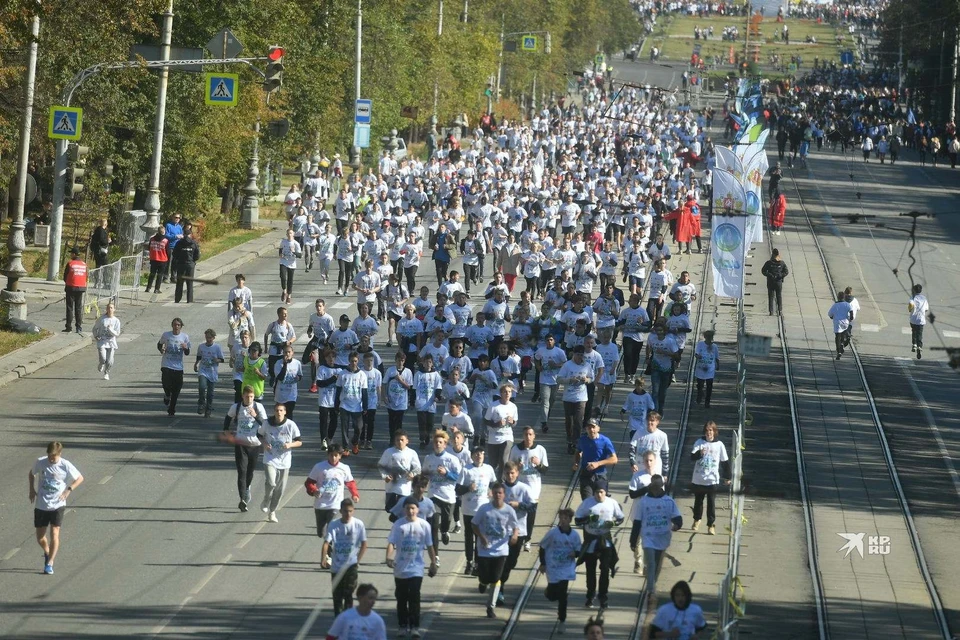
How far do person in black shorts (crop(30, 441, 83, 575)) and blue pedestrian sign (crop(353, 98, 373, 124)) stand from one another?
37.7m

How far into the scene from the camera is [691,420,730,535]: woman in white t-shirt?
18.2m

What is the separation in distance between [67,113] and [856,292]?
745 inches

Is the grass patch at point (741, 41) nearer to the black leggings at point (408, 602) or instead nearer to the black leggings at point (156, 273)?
the black leggings at point (156, 273)

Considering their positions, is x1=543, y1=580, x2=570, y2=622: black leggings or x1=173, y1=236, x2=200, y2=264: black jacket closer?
x1=543, y1=580, x2=570, y2=622: black leggings

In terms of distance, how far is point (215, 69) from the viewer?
41.2 meters

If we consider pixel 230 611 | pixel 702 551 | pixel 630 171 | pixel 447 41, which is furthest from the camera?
pixel 447 41

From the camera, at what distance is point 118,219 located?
41219mm

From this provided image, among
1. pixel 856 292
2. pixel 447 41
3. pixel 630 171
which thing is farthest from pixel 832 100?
pixel 856 292

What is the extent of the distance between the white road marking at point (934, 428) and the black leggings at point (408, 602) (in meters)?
9.99

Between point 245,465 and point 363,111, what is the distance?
35.9 metres

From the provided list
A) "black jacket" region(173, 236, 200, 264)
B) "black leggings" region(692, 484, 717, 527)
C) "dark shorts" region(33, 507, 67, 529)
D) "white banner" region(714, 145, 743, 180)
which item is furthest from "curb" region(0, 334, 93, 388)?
"white banner" region(714, 145, 743, 180)

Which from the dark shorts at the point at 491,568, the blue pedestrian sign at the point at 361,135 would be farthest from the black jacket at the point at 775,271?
the blue pedestrian sign at the point at 361,135

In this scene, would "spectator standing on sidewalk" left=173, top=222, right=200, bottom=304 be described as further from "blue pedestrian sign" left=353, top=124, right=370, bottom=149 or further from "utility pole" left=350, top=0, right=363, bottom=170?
"utility pole" left=350, top=0, right=363, bottom=170

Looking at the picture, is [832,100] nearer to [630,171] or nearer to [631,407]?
[630,171]
